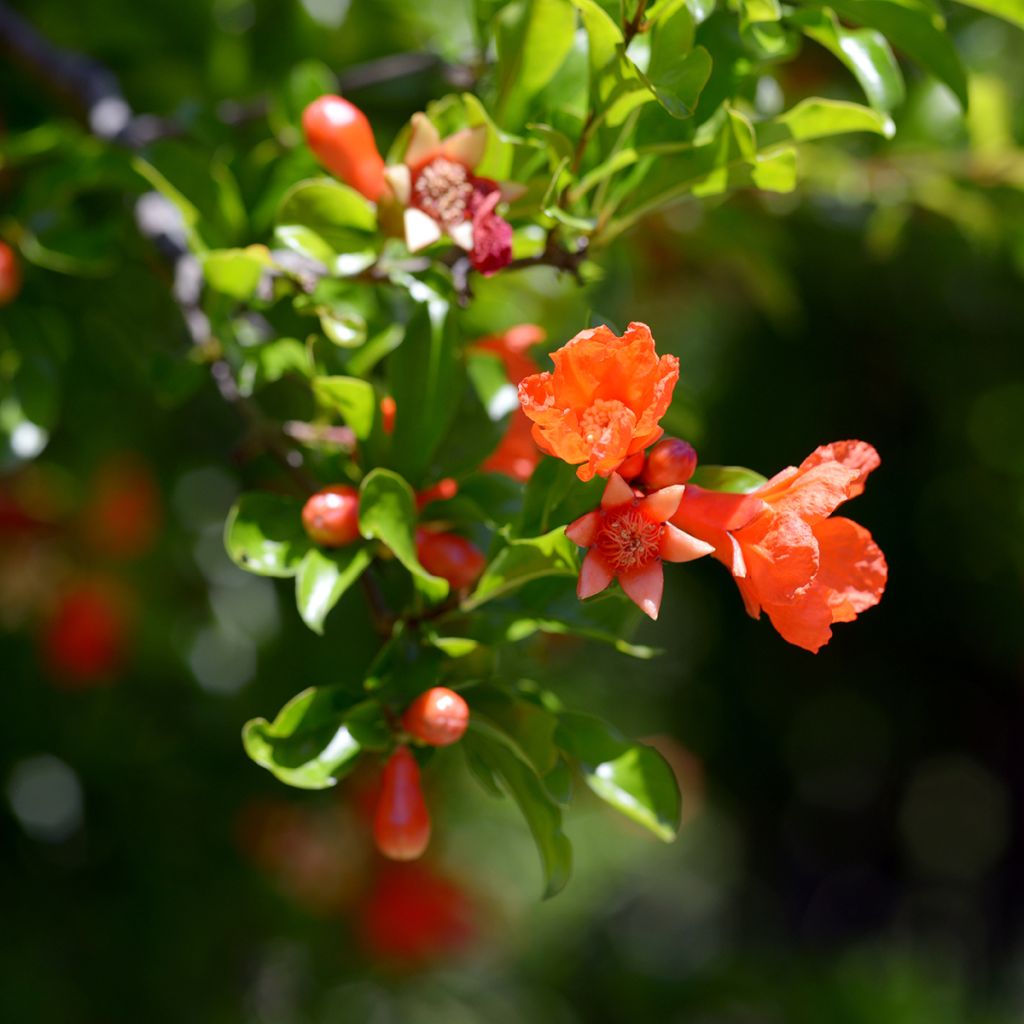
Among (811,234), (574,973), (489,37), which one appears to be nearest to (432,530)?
(489,37)

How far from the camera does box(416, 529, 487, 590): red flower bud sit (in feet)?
2.76

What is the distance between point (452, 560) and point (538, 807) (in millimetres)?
183

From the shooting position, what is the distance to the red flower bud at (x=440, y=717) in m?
0.76

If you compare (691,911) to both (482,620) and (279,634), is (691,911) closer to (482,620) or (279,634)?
(279,634)

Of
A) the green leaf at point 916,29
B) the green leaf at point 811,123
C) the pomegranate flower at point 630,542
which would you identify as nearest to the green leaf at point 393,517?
the pomegranate flower at point 630,542

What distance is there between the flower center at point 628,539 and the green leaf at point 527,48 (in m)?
0.38

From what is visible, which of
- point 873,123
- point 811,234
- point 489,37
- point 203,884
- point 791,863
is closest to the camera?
point 873,123

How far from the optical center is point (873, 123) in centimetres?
84

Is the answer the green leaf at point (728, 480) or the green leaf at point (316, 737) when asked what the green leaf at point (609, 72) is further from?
the green leaf at point (316, 737)

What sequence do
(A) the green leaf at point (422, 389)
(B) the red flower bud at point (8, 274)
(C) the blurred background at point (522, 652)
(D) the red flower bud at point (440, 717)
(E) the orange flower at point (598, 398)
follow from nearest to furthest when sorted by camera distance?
(E) the orange flower at point (598, 398)
(D) the red flower bud at point (440, 717)
(A) the green leaf at point (422, 389)
(B) the red flower bud at point (8, 274)
(C) the blurred background at point (522, 652)

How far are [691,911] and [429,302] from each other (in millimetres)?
4044

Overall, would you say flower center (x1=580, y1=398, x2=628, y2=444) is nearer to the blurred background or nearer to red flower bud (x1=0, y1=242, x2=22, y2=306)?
the blurred background

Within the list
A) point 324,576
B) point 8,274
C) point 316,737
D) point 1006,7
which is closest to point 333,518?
point 324,576

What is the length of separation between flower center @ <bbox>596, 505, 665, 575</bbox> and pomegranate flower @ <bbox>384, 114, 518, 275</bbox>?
0.22 metres
